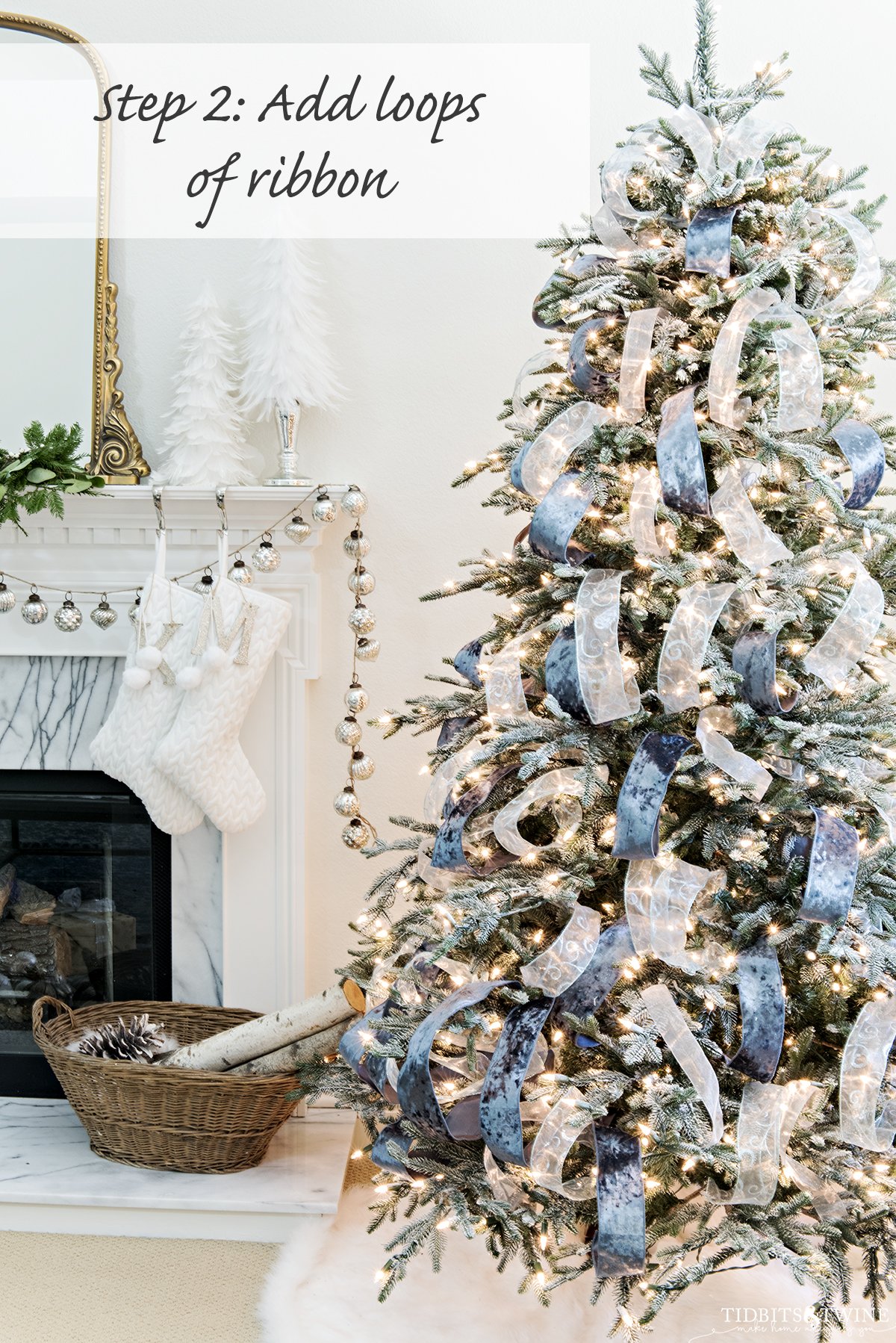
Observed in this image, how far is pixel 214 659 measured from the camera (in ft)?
6.10

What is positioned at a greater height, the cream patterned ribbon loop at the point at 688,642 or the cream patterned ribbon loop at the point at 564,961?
the cream patterned ribbon loop at the point at 688,642

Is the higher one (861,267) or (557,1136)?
(861,267)

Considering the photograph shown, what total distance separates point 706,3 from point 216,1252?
6.29 feet

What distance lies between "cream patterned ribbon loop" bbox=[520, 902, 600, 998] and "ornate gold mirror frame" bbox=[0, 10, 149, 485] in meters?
1.27

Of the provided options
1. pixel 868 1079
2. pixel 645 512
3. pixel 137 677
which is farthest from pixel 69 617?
pixel 868 1079

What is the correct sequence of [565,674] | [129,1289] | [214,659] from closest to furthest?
1. [565,674]
2. [129,1289]
3. [214,659]

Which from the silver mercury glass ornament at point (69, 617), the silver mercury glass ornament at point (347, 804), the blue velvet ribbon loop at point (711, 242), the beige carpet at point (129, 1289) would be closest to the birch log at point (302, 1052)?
the beige carpet at point (129, 1289)

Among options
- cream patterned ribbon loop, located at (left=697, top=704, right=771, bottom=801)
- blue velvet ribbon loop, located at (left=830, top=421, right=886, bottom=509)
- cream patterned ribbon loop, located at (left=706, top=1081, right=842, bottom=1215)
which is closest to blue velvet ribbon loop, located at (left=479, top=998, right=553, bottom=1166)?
cream patterned ribbon loop, located at (left=706, top=1081, right=842, bottom=1215)

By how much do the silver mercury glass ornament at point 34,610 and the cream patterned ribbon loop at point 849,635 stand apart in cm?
140

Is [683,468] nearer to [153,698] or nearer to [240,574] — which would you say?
[240,574]

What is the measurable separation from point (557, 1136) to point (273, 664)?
44.5 inches

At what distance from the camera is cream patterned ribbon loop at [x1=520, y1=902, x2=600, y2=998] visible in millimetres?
1188

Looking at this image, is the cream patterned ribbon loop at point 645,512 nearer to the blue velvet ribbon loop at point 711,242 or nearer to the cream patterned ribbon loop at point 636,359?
the cream patterned ribbon loop at point 636,359

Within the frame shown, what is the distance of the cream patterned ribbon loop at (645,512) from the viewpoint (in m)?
1.23
